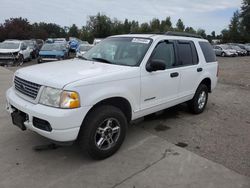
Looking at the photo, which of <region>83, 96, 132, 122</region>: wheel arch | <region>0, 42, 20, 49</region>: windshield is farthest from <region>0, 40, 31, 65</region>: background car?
<region>83, 96, 132, 122</region>: wheel arch

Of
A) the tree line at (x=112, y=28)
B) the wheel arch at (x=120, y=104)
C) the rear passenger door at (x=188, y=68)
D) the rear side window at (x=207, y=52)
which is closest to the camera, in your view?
the wheel arch at (x=120, y=104)

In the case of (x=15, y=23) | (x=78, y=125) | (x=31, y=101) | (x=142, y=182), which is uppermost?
(x=15, y=23)

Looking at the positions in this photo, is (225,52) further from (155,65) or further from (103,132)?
(103,132)

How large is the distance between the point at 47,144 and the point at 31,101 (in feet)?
3.32

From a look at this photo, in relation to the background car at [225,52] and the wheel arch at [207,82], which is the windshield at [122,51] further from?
the background car at [225,52]

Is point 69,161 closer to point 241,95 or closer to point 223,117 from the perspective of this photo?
point 223,117

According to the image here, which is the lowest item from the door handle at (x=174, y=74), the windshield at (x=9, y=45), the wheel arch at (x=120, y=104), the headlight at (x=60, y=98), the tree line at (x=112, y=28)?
the wheel arch at (x=120, y=104)

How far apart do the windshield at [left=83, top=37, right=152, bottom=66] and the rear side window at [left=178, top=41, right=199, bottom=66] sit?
40.0 inches

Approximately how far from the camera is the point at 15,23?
49938mm

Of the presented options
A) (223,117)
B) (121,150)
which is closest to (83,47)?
(223,117)

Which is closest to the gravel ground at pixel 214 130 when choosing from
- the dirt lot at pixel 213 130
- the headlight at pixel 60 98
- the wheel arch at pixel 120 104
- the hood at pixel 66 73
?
the dirt lot at pixel 213 130

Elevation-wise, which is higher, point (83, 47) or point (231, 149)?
point (83, 47)

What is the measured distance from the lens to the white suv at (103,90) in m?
3.27

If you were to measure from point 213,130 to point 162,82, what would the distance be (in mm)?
1607
